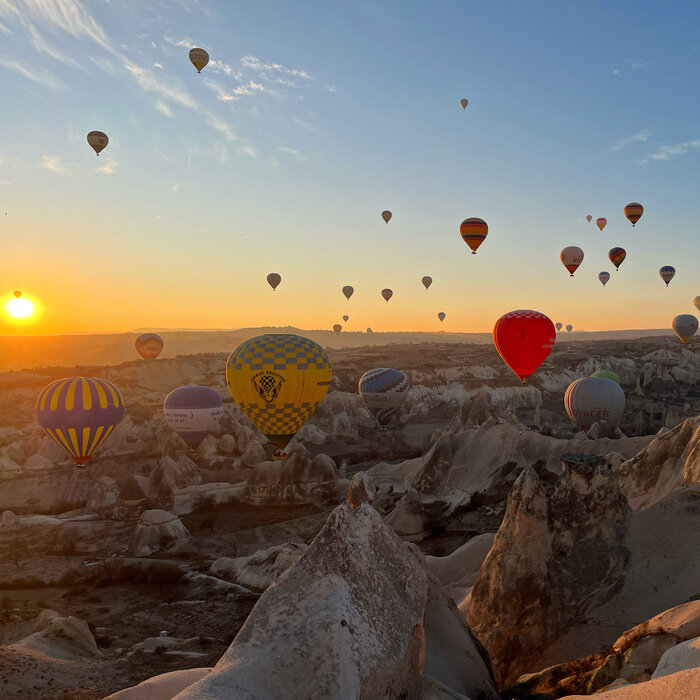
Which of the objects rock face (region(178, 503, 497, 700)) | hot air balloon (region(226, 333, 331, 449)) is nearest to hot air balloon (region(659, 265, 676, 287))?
hot air balloon (region(226, 333, 331, 449))

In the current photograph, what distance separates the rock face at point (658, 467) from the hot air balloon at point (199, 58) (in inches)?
1196

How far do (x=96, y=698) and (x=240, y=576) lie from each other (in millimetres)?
7873

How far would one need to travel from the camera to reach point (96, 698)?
10.2 m

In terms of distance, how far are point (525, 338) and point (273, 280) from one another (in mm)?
32142

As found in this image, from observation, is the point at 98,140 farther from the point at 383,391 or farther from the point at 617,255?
the point at 617,255

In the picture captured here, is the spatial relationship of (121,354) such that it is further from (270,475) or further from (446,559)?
(446,559)

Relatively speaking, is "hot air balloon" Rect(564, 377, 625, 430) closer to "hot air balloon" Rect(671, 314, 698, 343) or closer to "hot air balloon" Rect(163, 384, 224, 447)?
"hot air balloon" Rect(163, 384, 224, 447)

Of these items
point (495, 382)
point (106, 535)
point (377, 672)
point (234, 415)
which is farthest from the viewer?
point (495, 382)

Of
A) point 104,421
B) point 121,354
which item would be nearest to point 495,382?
point 104,421

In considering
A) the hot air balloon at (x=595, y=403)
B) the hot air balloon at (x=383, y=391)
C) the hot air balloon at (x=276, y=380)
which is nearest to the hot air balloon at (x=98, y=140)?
the hot air balloon at (x=276, y=380)

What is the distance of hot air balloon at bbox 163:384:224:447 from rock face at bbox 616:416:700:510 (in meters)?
22.1

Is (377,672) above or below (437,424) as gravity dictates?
above

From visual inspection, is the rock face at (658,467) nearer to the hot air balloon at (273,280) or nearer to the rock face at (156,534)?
the rock face at (156,534)

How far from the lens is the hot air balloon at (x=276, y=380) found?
77.3 feet
